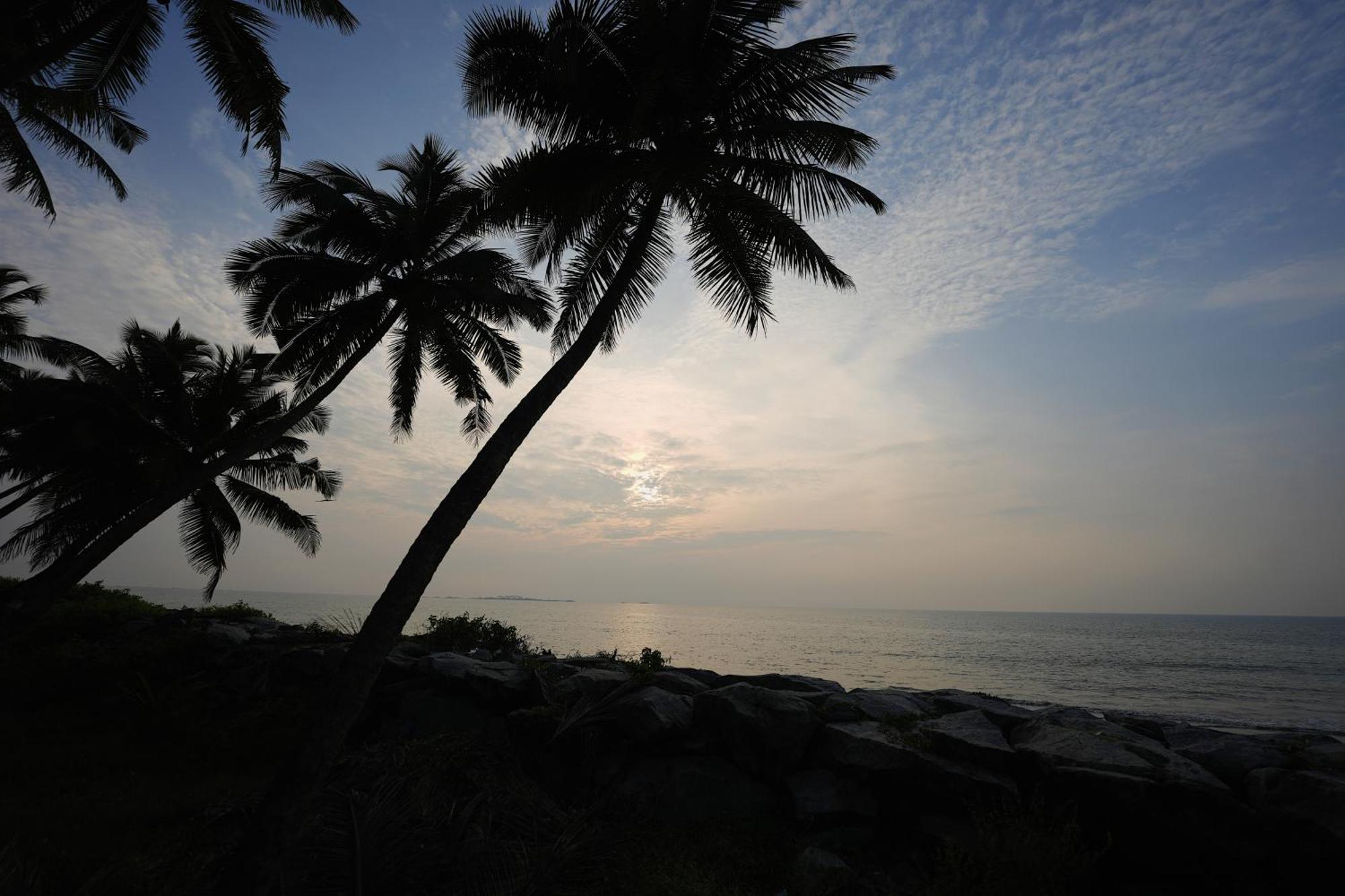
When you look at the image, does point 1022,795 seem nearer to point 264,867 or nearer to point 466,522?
point 466,522

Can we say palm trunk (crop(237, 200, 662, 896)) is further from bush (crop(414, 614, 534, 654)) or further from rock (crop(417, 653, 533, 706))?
bush (crop(414, 614, 534, 654))

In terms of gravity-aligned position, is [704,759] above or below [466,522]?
below

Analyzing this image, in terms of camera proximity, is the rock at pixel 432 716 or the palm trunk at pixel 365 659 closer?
the palm trunk at pixel 365 659

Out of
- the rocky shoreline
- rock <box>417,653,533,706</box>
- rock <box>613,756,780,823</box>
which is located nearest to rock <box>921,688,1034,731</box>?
the rocky shoreline

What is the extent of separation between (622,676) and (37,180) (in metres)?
16.3

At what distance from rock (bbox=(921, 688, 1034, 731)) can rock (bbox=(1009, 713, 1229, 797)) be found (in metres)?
0.43

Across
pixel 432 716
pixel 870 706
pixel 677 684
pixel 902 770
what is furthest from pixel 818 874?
pixel 432 716

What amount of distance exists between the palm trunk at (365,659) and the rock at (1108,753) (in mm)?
6789

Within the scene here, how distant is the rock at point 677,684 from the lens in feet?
30.5

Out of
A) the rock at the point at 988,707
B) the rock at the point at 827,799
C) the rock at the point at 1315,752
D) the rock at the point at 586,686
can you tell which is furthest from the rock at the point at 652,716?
the rock at the point at 1315,752

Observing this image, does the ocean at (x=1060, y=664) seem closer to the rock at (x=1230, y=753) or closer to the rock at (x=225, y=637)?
the rock at (x=225, y=637)

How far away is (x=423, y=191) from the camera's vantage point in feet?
53.4

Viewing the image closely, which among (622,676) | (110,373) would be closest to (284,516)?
(110,373)

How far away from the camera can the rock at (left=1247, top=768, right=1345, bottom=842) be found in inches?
213
